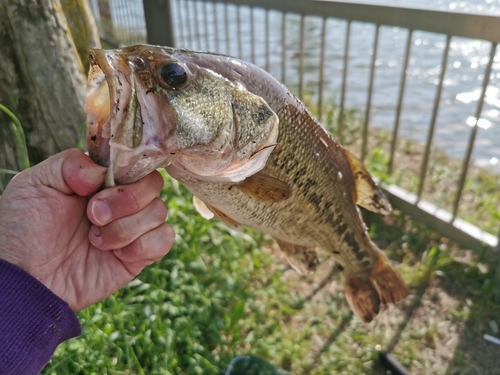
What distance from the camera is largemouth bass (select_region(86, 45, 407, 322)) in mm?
1245

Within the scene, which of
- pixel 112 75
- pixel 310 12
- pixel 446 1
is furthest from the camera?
pixel 446 1

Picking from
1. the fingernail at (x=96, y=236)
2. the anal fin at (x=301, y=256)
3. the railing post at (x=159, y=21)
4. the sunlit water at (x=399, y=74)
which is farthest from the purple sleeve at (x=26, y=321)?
the railing post at (x=159, y=21)

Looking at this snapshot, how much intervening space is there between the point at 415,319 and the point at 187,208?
190 cm

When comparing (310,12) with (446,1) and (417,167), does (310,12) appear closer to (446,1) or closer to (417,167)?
(417,167)

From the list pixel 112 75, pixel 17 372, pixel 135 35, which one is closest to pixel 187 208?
pixel 17 372

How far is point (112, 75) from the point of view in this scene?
46.0 inches

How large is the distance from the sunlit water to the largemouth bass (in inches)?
152

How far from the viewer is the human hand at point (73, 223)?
58.3 inches

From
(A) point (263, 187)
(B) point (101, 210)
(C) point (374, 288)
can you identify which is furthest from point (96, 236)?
(C) point (374, 288)

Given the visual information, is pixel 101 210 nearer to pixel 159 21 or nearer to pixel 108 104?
pixel 108 104

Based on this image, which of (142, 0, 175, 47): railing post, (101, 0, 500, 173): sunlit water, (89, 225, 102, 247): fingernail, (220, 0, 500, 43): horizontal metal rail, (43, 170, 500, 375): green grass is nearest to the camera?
(89, 225, 102, 247): fingernail

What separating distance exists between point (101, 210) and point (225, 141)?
1.49 ft

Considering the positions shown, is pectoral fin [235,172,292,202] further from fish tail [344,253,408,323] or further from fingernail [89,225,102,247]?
fish tail [344,253,408,323]

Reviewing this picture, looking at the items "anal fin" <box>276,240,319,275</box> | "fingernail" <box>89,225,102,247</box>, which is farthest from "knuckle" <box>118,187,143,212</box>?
"anal fin" <box>276,240,319,275</box>
